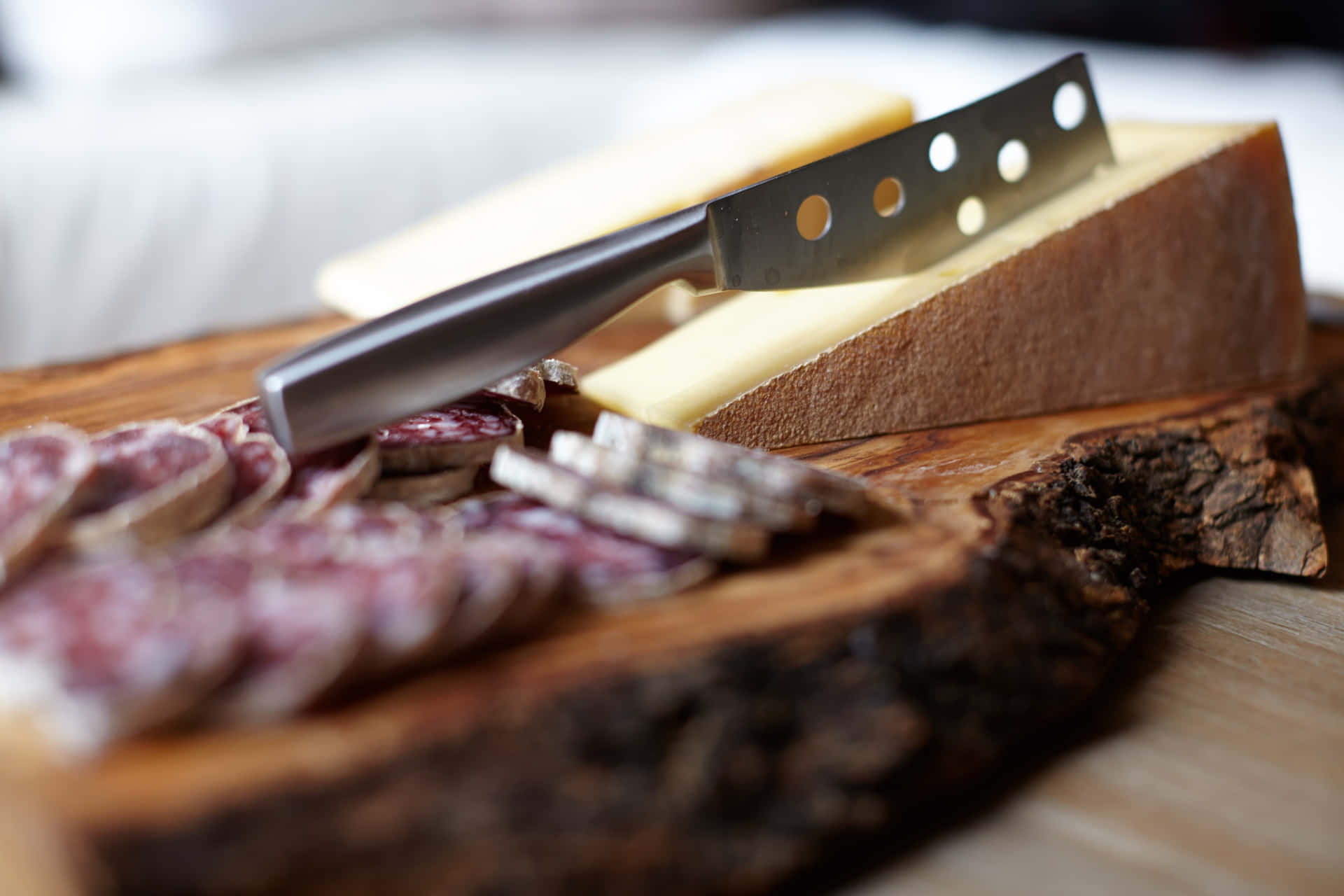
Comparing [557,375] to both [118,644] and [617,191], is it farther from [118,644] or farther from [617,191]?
[118,644]

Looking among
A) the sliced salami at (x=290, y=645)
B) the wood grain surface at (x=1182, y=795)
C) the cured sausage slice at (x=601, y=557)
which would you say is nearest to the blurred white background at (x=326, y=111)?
the cured sausage slice at (x=601, y=557)

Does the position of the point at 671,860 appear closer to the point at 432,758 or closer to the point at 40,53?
the point at 432,758

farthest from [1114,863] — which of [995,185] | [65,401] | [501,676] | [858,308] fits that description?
[65,401]

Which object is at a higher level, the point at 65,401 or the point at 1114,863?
the point at 65,401

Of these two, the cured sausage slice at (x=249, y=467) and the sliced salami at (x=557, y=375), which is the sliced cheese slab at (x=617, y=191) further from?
the cured sausage slice at (x=249, y=467)

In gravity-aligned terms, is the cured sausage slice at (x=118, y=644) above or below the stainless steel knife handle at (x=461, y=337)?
below
